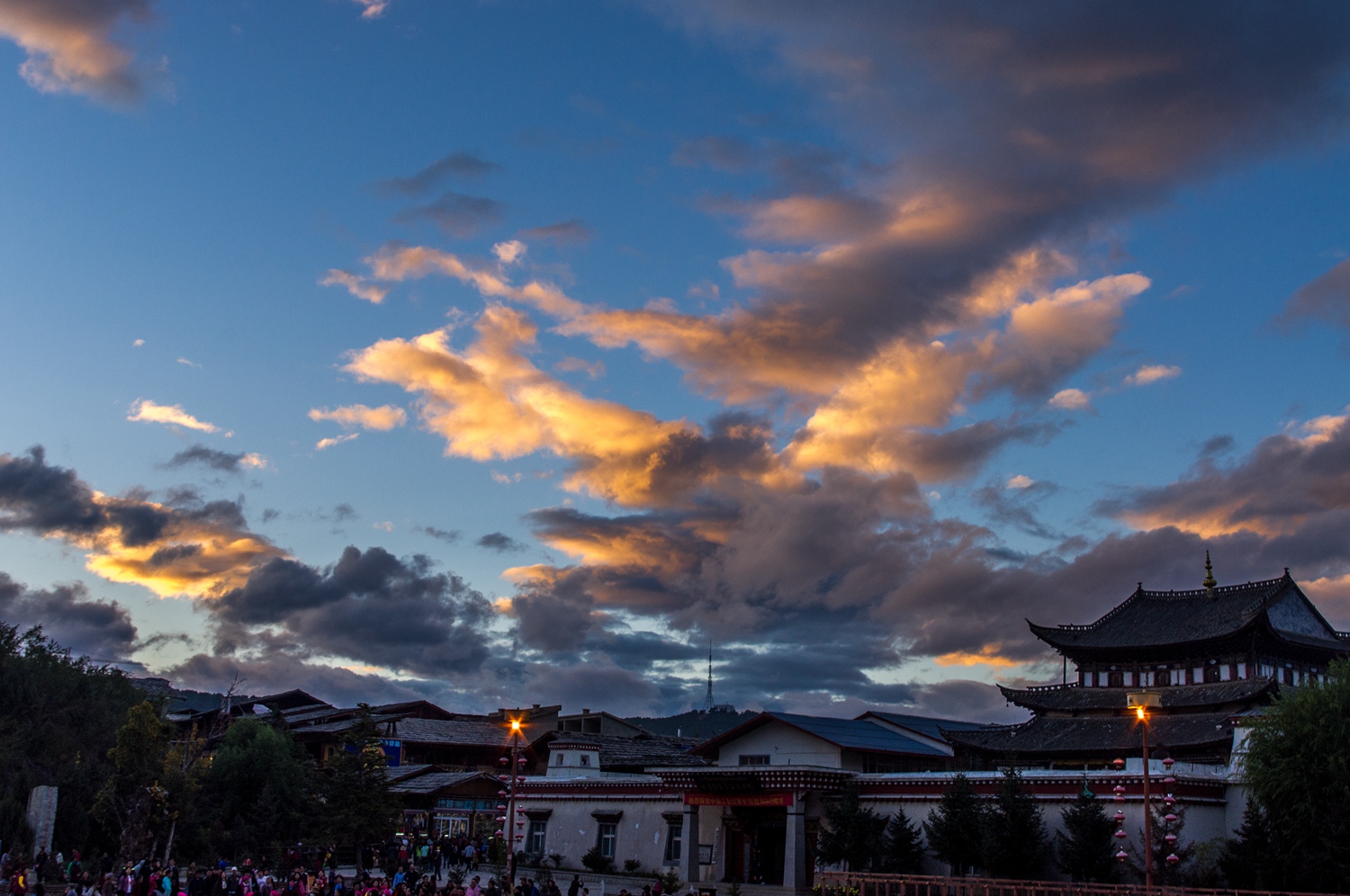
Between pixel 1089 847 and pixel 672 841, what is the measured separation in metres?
19.3

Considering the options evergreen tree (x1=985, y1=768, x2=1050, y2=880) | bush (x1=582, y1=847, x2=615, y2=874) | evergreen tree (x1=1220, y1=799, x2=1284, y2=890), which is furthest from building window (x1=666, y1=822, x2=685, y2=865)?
evergreen tree (x1=1220, y1=799, x2=1284, y2=890)

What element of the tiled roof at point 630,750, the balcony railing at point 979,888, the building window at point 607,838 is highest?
the tiled roof at point 630,750

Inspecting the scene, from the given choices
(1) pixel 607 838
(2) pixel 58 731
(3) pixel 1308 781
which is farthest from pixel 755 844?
(2) pixel 58 731

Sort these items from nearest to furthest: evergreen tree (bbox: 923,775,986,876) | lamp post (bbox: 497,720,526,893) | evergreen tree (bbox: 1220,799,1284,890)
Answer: evergreen tree (bbox: 1220,799,1284,890)
lamp post (bbox: 497,720,526,893)
evergreen tree (bbox: 923,775,986,876)

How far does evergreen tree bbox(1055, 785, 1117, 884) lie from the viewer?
114 feet

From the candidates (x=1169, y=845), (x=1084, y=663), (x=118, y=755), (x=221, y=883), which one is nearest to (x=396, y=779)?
(x=118, y=755)

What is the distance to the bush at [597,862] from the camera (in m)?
49.6

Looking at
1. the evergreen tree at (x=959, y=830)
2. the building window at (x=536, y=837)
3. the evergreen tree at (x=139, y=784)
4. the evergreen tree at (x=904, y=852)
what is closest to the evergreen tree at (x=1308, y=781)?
the evergreen tree at (x=959, y=830)

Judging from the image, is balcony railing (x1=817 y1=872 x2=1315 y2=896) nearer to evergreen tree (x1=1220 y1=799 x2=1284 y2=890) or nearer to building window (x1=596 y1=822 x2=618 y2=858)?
evergreen tree (x1=1220 y1=799 x2=1284 y2=890)

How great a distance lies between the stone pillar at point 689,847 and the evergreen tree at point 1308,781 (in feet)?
71.1

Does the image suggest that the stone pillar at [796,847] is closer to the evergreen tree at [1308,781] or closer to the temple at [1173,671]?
the temple at [1173,671]

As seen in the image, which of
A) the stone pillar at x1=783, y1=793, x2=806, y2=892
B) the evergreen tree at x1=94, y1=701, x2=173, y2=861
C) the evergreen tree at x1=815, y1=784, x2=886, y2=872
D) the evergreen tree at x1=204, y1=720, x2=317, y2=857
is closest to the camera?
the evergreen tree at x1=815, y1=784, x2=886, y2=872

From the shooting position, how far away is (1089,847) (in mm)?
34938

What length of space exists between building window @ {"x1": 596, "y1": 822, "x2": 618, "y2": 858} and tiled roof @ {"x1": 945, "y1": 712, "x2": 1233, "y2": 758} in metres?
16.3
